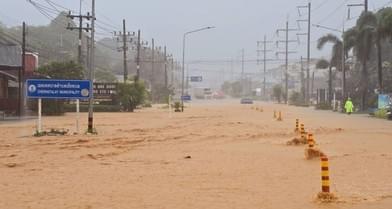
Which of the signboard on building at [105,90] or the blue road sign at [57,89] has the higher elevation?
the signboard on building at [105,90]

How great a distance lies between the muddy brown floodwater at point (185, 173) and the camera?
38.5 ft

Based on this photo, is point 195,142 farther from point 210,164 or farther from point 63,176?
point 63,176

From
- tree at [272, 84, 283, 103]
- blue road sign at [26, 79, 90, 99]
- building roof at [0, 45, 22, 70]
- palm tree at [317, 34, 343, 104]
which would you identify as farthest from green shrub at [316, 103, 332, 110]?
blue road sign at [26, 79, 90, 99]

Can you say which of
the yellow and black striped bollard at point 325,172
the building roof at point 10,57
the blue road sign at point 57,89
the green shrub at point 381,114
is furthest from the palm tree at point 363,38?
the yellow and black striped bollard at point 325,172

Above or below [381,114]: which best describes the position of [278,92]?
above

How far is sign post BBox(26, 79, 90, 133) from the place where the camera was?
3105 centimetres

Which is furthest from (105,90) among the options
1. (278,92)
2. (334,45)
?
(278,92)

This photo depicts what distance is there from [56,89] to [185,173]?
54.7ft

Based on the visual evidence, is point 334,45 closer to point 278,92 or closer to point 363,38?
point 363,38

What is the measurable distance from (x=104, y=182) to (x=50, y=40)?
334ft

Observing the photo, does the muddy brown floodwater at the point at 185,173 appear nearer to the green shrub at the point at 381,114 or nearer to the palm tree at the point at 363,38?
the green shrub at the point at 381,114

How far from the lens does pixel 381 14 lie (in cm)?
6272

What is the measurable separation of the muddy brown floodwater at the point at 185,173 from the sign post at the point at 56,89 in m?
3.52

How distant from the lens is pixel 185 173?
638 inches
